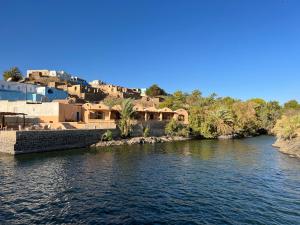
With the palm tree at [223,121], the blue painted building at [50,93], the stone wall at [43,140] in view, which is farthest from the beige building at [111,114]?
the blue painted building at [50,93]

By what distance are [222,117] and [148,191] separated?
54275 mm

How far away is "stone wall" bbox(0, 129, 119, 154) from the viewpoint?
128 feet

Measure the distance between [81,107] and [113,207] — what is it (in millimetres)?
42638

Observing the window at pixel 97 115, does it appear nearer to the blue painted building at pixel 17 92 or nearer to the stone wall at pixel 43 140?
the stone wall at pixel 43 140

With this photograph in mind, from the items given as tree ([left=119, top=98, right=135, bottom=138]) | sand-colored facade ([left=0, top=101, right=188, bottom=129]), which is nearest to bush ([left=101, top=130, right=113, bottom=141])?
sand-colored facade ([left=0, top=101, right=188, bottom=129])

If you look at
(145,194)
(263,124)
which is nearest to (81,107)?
(145,194)

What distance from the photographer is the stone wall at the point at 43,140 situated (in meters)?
38.9

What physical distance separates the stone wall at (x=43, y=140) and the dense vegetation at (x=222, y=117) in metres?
28.4

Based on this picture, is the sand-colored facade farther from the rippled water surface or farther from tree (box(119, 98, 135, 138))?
the rippled water surface

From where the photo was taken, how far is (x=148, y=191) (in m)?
22.5

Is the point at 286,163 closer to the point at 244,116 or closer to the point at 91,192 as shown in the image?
the point at 91,192

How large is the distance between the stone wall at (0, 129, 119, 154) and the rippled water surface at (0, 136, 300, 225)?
3.25 meters

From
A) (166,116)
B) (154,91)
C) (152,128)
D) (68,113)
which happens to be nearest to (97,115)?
(68,113)

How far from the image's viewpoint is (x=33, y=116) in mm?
55781
